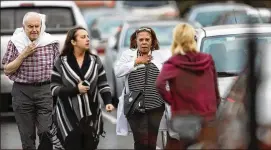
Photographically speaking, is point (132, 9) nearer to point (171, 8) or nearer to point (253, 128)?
point (171, 8)

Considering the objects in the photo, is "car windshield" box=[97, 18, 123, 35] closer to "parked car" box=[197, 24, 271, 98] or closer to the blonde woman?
"parked car" box=[197, 24, 271, 98]

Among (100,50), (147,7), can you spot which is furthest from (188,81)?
(147,7)

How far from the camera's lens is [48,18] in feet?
59.4

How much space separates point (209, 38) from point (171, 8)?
94.2 ft

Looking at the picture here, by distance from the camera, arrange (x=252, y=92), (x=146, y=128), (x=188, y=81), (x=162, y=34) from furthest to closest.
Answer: (x=162, y=34), (x=146, y=128), (x=188, y=81), (x=252, y=92)

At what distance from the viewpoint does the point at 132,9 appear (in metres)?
42.1

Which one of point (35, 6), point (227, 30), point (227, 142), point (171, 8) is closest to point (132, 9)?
point (171, 8)

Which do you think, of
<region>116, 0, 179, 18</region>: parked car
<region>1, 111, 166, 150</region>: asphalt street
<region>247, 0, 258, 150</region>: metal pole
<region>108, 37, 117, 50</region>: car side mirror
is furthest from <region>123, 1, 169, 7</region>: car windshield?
<region>247, 0, 258, 150</region>: metal pole

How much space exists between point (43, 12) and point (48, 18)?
134 millimetres

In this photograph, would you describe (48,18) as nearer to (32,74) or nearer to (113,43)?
(113,43)

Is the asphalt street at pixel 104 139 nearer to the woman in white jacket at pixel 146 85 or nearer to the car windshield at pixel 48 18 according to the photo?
the car windshield at pixel 48 18

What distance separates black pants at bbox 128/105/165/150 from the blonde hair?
1873 millimetres

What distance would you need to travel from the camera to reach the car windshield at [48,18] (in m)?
17.9

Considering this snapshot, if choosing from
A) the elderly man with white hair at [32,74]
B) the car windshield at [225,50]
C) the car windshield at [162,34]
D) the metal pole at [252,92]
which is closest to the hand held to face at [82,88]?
the elderly man with white hair at [32,74]
